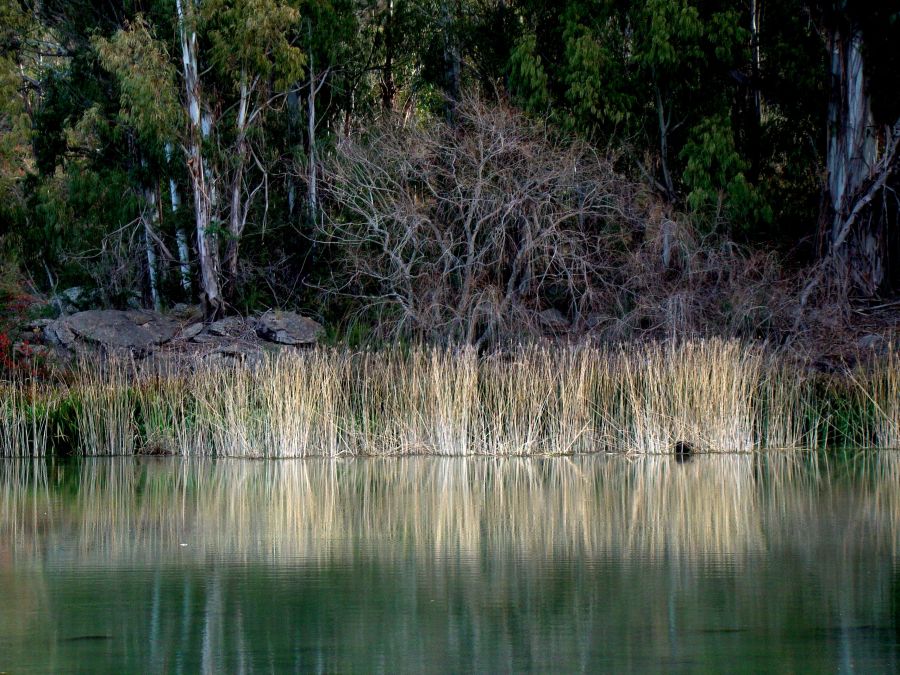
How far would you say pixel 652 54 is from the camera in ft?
57.5

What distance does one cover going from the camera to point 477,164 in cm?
1655

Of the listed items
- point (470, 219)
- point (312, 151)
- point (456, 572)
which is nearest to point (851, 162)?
point (470, 219)

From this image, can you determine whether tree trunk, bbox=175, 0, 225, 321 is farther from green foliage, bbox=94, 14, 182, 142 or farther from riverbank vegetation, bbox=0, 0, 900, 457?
green foliage, bbox=94, 14, 182, 142

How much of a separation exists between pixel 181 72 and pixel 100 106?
1.31 m

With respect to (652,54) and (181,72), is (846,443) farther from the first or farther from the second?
(181,72)

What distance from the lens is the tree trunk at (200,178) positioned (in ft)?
59.0

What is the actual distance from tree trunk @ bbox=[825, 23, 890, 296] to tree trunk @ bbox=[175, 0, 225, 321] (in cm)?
898

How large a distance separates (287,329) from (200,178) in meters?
2.68

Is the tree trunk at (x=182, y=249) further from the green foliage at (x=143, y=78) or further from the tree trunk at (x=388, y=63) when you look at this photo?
the tree trunk at (x=388, y=63)

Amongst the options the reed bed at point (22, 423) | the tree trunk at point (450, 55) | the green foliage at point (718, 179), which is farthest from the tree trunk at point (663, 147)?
the reed bed at point (22, 423)

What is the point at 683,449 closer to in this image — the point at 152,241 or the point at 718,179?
the point at 718,179

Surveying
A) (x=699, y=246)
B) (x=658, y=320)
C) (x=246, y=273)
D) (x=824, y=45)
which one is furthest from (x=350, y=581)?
(x=824, y=45)

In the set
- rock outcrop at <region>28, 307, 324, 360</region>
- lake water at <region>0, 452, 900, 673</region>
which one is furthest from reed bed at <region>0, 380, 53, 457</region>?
rock outcrop at <region>28, 307, 324, 360</region>

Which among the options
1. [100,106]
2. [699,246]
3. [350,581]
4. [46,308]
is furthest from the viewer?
[46,308]
